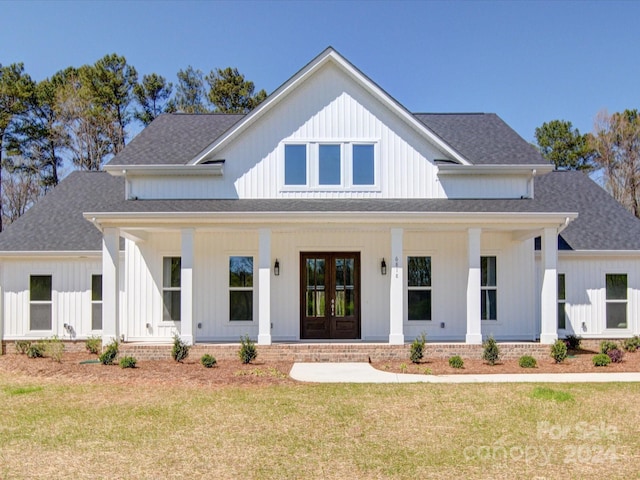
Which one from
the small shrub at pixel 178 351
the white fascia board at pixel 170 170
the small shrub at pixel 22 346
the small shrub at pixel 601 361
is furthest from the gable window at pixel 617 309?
the small shrub at pixel 22 346

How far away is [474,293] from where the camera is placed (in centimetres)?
1430

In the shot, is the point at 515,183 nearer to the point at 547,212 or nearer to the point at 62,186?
the point at 547,212

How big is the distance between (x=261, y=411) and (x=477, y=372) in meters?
5.54

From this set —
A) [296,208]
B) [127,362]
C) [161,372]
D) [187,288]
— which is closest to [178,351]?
[127,362]

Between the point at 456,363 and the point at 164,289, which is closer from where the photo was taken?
the point at 456,363

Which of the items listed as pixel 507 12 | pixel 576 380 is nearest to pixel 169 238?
pixel 576 380

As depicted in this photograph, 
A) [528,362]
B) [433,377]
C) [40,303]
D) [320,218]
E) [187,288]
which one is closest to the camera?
[433,377]

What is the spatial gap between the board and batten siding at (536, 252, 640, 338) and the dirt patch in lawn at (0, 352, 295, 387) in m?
8.74

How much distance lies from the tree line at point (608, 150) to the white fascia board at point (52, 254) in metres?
33.8

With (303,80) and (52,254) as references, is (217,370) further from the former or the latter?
(303,80)

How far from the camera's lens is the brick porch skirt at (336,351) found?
13.8 m

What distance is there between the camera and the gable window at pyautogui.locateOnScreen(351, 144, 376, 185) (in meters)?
15.7

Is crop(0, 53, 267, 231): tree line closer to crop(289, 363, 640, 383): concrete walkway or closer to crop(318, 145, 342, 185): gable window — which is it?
crop(318, 145, 342, 185): gable window

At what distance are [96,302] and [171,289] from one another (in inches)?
93.0
